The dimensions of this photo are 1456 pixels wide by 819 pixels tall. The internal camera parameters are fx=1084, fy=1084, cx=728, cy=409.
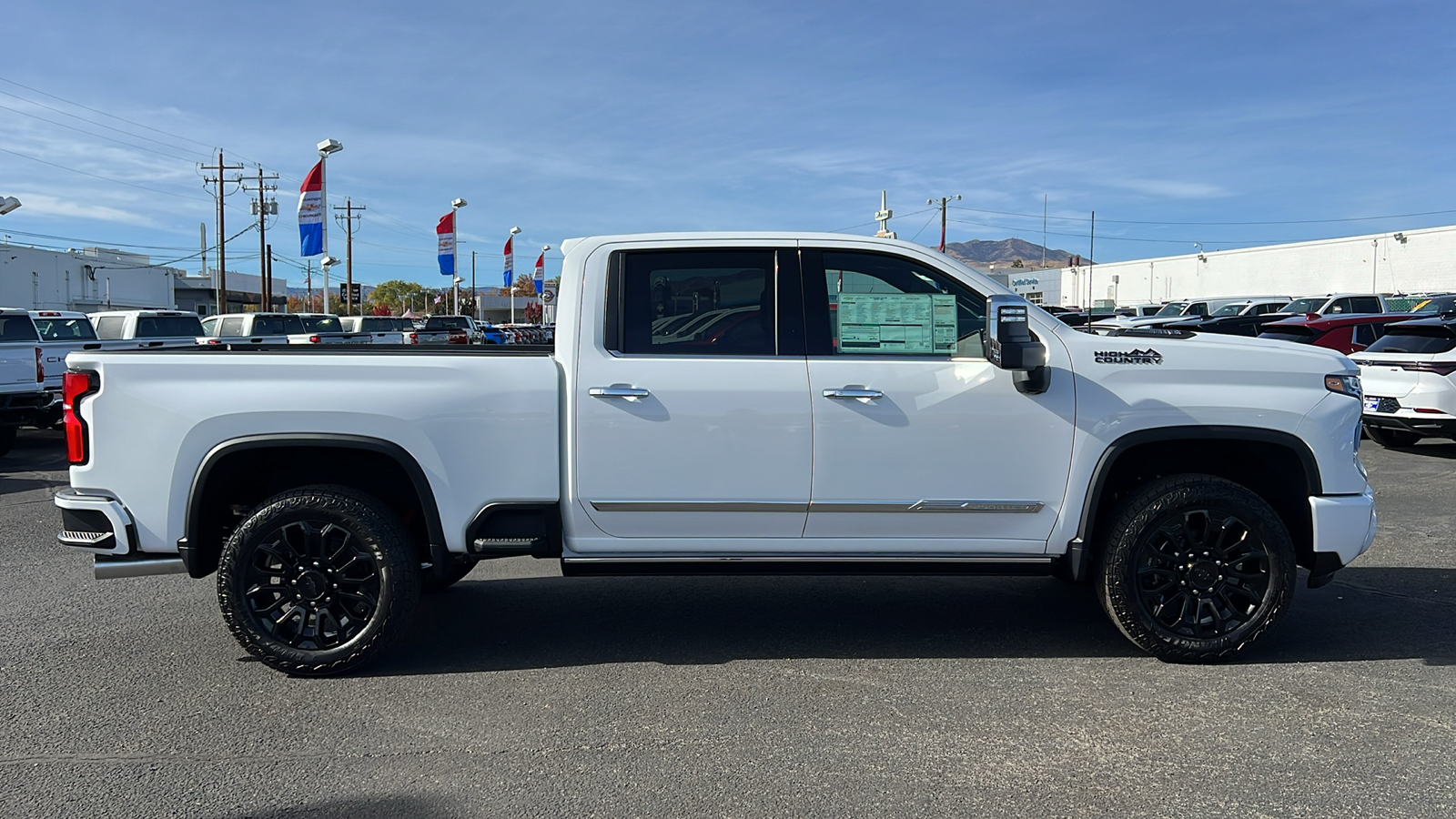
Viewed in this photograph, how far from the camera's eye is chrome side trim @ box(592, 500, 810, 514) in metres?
4.82

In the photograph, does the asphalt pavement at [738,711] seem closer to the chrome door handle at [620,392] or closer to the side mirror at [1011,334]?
the chrome door handle at [620,392]

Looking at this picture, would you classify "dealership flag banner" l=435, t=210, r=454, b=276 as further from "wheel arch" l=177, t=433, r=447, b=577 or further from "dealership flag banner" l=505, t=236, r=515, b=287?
"wheel arch" l=177, t=433, r=447, b=577

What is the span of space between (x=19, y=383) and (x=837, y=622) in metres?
11.3

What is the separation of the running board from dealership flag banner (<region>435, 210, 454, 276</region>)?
4004 cm

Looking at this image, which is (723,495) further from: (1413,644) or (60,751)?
(1413,644)

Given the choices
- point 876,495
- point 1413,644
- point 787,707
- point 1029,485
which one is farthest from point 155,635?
point 1413,644

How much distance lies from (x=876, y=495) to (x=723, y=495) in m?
0.68

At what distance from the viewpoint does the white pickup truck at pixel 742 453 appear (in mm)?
4750

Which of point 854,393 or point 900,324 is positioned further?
point 900,324

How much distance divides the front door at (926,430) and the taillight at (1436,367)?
9108mm

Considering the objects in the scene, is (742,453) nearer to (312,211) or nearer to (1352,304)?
(312,211)

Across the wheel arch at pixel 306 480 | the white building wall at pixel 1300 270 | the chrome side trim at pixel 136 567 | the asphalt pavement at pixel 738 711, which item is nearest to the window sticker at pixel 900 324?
the asphalt pavement at pixel 738 711

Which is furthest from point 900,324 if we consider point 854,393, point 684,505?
point 684,505

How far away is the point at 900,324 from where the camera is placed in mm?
4941
